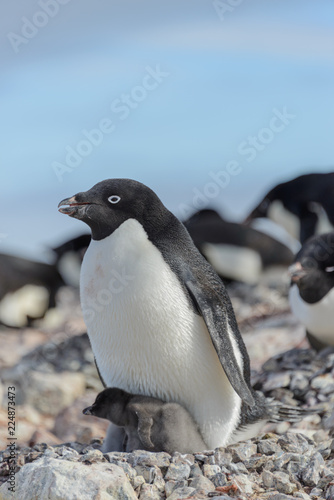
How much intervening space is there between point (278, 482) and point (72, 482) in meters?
0.83

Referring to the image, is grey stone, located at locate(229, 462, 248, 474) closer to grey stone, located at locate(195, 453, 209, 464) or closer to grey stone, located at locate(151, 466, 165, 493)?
grey stone, located at locate(195, 453, 209, 464)

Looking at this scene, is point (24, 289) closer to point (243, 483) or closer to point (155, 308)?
point (155, 308)

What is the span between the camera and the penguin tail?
3.50m

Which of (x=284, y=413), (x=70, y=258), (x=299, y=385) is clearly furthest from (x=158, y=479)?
(x=70, y=258)

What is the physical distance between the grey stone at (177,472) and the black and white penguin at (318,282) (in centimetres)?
224

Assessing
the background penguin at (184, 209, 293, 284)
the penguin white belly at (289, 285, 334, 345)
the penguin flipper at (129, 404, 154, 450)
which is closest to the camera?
the penguin flipper at (129, 404, 154, 450)

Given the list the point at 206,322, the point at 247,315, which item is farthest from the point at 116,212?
the point at 247,315

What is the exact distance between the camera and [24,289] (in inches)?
336

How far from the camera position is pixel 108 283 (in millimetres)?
3100

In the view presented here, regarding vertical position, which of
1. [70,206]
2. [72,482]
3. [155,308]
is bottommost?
[72,482]

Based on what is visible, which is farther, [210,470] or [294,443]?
[294,443]

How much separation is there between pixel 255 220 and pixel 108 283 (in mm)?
6701

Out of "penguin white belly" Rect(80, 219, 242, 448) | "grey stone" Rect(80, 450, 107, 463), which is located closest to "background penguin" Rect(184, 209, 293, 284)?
"penguin white belly" Rect(80, 219, 242, 448)

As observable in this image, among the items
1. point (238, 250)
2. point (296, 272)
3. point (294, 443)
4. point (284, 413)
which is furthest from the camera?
point (238, 250)
